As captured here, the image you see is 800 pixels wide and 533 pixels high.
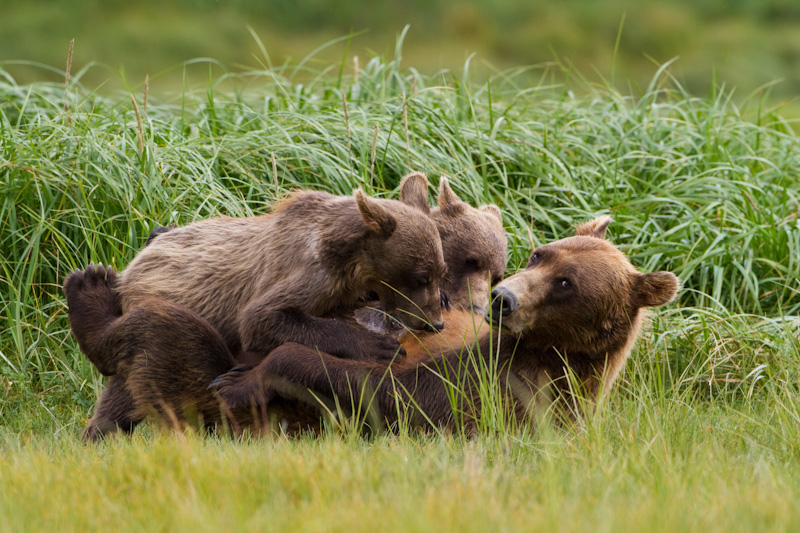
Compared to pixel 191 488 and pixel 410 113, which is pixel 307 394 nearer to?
pixel 191 488

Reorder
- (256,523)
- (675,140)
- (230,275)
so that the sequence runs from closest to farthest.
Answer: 1. (256,523)
2. (230,275)
3. (675,140)

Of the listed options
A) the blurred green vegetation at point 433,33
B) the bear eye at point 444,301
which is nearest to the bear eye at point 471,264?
the bear eye at point 444,301

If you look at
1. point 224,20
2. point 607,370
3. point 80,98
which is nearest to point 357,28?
point 224,20

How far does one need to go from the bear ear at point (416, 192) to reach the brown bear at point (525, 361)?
0.91m

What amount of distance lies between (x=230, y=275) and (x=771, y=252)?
3759 mm

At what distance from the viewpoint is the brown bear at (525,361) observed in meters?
3.96

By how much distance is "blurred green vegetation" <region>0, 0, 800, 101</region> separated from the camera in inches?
960

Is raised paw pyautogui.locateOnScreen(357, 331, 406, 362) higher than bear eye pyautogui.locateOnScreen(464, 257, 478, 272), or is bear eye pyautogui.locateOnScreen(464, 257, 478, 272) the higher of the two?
bear eye pyautogui.locateOnScreen(464, 257, 478, 272)

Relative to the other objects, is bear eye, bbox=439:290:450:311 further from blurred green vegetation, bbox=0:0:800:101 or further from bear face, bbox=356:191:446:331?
blurred green vegetation, bbox=0:0:800:101

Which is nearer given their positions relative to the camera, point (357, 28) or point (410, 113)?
point (410, 113)

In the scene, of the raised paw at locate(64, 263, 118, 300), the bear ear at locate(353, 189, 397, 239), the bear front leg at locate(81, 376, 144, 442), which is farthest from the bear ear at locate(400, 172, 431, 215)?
the bear front leg at locate(81, 376, 144, 442)

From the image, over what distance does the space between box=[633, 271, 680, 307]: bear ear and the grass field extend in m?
0.29

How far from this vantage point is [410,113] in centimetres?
693

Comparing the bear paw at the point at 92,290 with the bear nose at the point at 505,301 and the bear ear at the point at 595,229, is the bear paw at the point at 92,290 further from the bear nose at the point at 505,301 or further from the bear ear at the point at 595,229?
the bear ear at the point at 595,229
